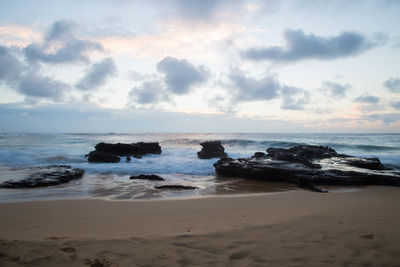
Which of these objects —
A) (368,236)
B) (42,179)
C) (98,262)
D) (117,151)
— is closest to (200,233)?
(98,262)

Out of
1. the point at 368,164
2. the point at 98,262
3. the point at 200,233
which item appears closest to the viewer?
the point at 98,262

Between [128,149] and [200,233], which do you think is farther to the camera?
[128,149]

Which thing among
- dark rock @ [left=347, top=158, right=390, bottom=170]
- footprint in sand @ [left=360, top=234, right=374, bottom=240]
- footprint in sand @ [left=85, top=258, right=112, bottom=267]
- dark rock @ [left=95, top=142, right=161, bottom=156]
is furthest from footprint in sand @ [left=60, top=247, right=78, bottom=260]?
dark rock @ [left=95, top=142, right=161, bottom=156]

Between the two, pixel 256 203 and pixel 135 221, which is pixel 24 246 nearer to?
pixel 135 221

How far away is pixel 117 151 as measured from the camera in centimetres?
1948

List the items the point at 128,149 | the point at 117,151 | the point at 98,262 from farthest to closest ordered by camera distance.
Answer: the point at 128,149 < the point at 117,151 < the point at 98,262

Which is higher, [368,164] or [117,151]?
[368,164]

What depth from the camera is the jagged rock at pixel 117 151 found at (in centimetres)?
1662

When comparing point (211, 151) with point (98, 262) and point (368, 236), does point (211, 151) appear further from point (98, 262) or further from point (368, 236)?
point (98, 262)

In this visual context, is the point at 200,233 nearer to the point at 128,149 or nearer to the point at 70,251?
the point at 70,251

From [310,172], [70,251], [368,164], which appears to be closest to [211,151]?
[310,172]

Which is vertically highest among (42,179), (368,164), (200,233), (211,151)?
(368,164)

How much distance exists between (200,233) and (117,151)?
17.2m

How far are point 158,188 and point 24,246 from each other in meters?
5.64
